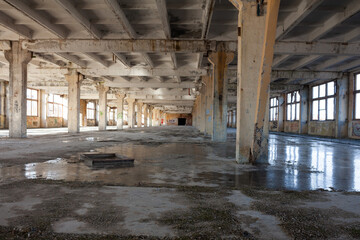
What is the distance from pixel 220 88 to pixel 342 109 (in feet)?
36.0

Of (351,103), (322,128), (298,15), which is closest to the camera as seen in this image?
(298,15)

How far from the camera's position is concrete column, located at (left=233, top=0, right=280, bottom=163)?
551 centimetres

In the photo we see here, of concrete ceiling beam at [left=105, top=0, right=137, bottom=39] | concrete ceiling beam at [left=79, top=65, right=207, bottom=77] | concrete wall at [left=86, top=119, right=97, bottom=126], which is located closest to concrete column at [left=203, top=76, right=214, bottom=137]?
concrete ceiling beam at [left=79, top=65, right=207, bottom=77]

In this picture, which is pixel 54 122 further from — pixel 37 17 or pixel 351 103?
pixel 351 103

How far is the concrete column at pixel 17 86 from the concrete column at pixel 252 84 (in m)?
11.9

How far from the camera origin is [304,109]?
2192cm

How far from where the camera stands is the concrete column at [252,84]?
5.51 metres

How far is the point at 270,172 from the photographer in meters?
4.79

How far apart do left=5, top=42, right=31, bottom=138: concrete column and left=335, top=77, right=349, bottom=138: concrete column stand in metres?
20.6

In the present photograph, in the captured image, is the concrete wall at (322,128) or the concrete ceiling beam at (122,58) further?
the concrete wall at (322,128)

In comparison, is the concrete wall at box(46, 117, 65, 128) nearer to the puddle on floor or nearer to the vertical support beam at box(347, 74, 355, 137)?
the puddle on floor

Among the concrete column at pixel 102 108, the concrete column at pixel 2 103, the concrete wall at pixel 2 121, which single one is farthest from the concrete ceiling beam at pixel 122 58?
the concrete wall at pixel 2 121

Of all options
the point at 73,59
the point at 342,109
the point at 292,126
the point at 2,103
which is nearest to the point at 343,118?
the point at 342,109

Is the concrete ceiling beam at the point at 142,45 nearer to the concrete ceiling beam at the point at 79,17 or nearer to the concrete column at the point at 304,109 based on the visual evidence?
the concrete ceiling beam at the point at 79,17
